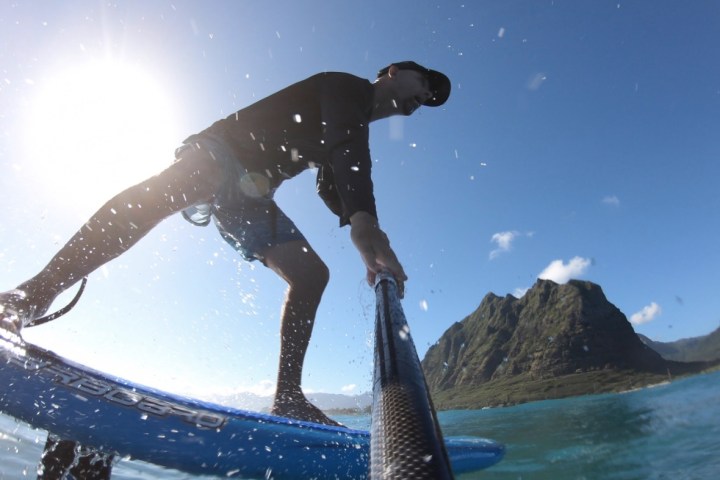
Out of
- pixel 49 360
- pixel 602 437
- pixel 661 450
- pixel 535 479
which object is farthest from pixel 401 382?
pixel 602 437

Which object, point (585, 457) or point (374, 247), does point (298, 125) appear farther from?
point (585, 457)

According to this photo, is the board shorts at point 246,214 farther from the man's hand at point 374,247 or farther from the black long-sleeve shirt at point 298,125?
the man's hand at point 374,247

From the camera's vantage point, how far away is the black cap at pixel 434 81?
3.16 metres

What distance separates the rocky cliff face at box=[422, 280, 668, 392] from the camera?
11156 cm

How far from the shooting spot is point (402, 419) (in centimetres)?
56

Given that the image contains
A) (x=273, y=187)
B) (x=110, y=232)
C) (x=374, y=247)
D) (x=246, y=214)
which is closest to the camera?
(x=374, y=247)

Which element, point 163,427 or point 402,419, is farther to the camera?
point 163,427

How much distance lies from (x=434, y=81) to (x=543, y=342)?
140620mm

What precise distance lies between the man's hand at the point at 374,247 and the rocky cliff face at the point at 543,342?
373 feet

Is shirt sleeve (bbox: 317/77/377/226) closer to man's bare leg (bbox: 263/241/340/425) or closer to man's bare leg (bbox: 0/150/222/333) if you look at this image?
man's bare leg (bbox: 263/241/340/425)

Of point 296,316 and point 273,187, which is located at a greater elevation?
point 273,187

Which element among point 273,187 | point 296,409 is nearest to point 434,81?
point 273,187

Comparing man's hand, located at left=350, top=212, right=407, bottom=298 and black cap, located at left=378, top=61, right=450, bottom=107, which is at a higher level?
black cap, located at left=378, top=61, right=450, bottom=107

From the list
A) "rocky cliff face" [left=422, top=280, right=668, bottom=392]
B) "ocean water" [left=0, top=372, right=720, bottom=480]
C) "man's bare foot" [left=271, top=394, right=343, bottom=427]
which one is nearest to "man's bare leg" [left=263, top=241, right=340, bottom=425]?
"man's bare foot" [left=271, top=394, right=343, bottom=427]
